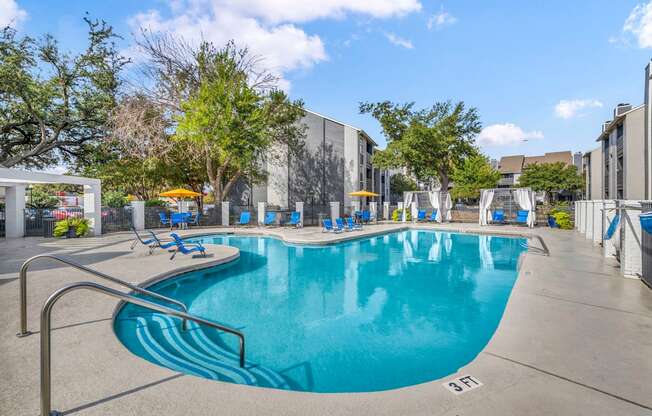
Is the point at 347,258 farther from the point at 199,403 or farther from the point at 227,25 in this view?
the point at 227,25

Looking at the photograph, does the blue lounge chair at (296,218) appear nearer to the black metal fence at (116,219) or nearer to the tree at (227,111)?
the tree at (227,111)

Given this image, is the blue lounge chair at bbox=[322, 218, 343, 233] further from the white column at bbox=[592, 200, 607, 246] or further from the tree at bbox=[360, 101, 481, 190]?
the tree at bbox=[360, 101, 481, 190]

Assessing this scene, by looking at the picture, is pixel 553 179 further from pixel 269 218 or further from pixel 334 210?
pixel 269 218

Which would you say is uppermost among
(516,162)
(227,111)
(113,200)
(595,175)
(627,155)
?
(516,162)

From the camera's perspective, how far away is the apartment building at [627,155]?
21.0m

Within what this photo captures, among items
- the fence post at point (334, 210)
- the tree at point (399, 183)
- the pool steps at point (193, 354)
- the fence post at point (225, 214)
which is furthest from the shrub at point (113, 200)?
the tree at point (399, 183)

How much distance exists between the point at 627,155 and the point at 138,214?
110 ft

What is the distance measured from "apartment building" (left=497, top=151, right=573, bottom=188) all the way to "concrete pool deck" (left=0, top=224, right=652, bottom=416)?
60577 millimetres

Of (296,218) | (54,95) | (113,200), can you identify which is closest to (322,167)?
(296,218)

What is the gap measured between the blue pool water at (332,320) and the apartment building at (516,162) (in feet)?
183

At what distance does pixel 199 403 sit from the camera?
2.28 metres

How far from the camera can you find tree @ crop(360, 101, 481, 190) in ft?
80.6

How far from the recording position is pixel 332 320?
531 centimetres

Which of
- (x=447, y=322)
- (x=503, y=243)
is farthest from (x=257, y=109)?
(x=447, y=322)
